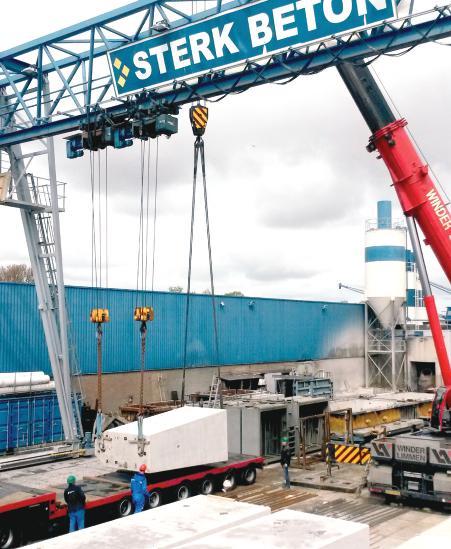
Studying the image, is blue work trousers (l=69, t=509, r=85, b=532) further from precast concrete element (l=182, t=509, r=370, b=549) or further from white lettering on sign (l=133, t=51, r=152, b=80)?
white lettering on sign (l=133, t=51, r=152, b=80)

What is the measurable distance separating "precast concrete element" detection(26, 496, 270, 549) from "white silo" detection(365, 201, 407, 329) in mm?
29635

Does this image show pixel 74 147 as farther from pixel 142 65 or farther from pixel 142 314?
pixel 142 314

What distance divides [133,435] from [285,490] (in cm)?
498

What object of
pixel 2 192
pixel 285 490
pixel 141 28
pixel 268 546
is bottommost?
pixel 285 490

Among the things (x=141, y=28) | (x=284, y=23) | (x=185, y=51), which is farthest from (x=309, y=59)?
(x=141, y=28)

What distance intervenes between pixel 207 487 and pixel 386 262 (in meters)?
24.1

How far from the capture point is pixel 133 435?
48.4 ft

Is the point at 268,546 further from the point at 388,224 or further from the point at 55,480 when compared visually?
the point at 388,224

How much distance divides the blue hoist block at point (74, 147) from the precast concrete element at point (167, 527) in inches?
467

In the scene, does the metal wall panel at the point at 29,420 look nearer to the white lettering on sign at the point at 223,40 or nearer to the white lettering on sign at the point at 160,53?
the white lettering on sign at the point at 160,53

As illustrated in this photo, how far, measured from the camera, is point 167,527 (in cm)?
826

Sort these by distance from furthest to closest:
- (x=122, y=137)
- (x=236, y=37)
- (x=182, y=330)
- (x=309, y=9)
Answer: (x=182, y=330) → (x=122, y=137) → (x=236, y=37) → (x=309, y=9)

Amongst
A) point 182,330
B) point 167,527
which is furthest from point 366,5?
point 182,330

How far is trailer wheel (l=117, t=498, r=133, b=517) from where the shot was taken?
1373cm
